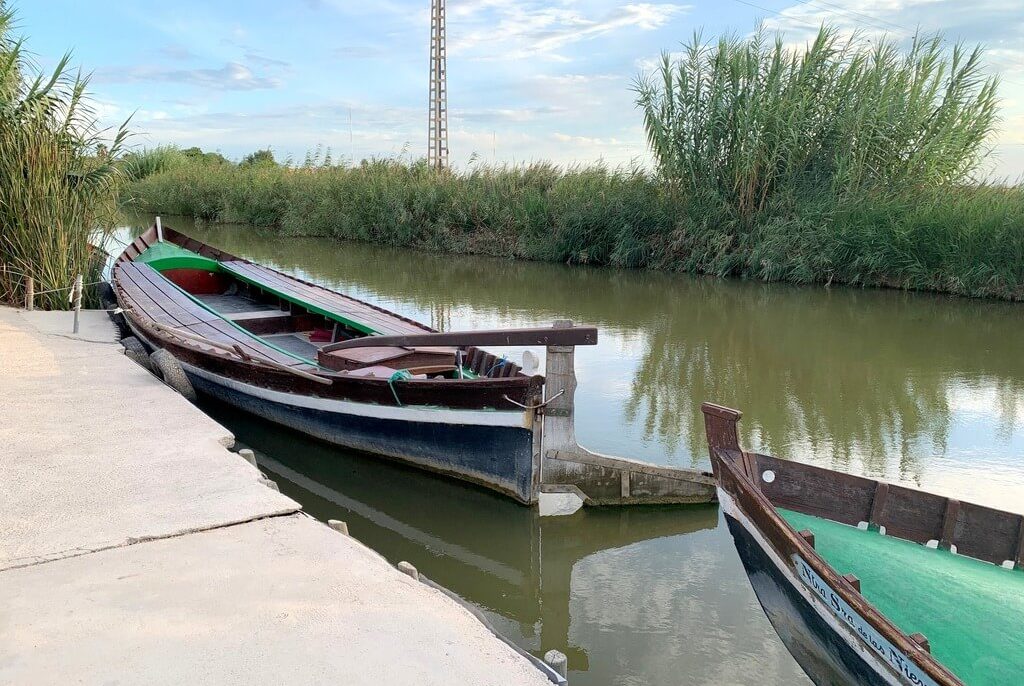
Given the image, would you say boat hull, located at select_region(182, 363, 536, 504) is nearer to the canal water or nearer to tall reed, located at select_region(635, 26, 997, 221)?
the canal water

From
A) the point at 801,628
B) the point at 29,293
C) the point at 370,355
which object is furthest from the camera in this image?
the point at 29,293

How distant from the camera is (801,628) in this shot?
3.29 meters

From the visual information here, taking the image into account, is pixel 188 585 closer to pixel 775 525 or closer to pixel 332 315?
pixel 775 525

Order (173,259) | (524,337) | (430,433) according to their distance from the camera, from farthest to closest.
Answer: (173,259) < (430,433) < (524,337)

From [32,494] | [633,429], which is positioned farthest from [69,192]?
[633,429]

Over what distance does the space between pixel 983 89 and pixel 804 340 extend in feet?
26.2

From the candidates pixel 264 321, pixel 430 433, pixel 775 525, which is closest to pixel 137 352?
pixel 264 321

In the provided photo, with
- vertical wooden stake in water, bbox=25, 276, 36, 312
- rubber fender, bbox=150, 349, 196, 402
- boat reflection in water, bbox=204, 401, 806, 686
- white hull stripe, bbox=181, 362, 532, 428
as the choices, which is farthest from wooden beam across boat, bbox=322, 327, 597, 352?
vertical wooden stake in water, bbox=25, 276, 36, 312

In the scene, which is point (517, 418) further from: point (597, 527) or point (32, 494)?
point (32, 494)

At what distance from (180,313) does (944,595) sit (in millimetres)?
7361

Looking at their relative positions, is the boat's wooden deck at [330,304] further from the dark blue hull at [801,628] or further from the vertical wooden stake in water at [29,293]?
the dark blue hull at [801,628]

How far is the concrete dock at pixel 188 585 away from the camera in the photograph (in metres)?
2.51

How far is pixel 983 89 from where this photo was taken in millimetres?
14633

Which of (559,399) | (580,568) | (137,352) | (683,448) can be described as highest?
(559,399)
